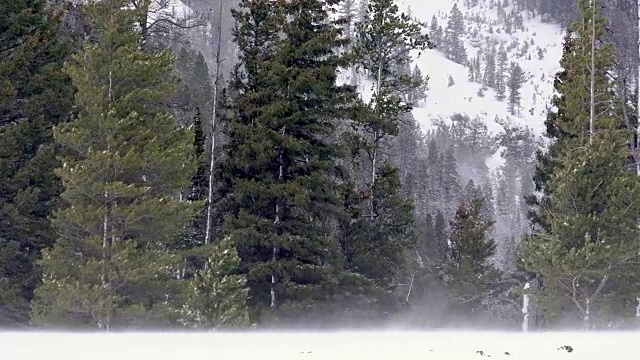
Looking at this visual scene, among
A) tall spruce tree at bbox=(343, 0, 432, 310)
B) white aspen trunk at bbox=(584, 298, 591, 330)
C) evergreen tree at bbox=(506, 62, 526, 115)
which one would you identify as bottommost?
white aspen trunk at bbox=(584, 298, 591, 330)

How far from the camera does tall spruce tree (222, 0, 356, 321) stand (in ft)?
59.8

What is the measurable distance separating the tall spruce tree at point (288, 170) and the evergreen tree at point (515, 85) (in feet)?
440

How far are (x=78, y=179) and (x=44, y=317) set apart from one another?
307cm

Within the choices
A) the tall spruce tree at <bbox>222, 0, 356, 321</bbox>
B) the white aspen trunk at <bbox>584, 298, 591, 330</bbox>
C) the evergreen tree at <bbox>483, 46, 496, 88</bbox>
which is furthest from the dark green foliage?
the evergreen tree at <bbox>483, 46, 496, 88</bbox>

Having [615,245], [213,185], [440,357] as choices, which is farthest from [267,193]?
[440,357]

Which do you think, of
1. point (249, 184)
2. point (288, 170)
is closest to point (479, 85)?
point (288, 170)

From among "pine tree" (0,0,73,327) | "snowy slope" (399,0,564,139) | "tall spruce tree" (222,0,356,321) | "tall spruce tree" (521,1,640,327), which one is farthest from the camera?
"snowy slope" (399,0,564,139)

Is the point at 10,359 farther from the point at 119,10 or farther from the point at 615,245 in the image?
the point at 615,245

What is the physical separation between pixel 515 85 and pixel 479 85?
37.1 ft

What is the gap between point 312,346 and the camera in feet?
30.0

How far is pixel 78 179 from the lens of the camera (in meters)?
14.1

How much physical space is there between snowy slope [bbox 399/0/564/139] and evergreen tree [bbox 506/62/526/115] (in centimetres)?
155

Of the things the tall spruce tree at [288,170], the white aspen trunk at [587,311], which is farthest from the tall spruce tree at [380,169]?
Result: the white aspen trunk at [587,311]

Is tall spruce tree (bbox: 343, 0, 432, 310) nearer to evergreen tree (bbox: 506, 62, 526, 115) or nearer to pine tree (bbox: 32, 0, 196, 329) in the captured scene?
pine tree (bbox: 32, 0, 196, 329)
